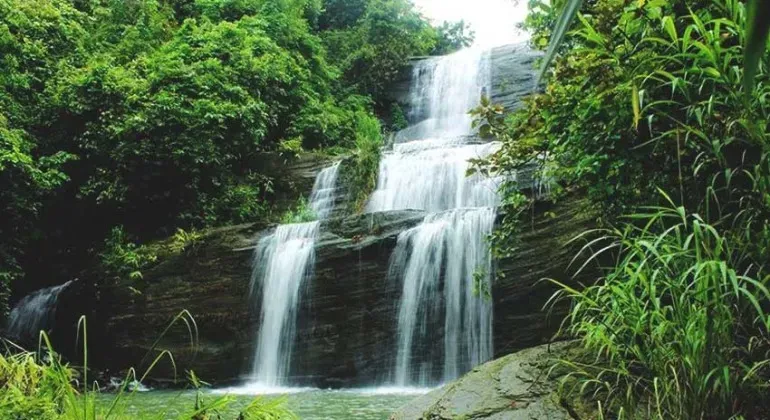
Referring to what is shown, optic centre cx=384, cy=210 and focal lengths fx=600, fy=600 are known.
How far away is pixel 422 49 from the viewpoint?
18297mm

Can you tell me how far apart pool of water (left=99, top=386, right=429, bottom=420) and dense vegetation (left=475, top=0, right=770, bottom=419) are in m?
2.64

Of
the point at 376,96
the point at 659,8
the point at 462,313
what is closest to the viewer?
the point at 659,8

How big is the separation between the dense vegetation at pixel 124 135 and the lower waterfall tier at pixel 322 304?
94cm

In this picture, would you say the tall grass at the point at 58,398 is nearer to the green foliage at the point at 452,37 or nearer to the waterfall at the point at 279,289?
the waterfall at the point at 279,289

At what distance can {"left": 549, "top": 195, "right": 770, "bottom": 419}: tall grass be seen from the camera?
2254 mm

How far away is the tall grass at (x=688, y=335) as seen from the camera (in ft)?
7.39

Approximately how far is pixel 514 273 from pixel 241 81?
307 inches

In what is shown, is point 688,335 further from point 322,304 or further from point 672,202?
point 322,304

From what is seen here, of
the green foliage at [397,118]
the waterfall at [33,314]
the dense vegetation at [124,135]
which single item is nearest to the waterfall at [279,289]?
the dense vegetation at [124,135]

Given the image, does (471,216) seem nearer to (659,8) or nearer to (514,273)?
(514,273)

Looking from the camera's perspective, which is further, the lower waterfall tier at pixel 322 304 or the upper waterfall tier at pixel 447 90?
the upper waterfall tier at pixel 447 90

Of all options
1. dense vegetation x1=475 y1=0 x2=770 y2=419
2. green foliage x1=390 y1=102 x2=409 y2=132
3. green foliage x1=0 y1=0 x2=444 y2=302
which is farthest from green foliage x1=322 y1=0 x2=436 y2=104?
dense vegetation x1=475 y1=0 x2=770 y2=419

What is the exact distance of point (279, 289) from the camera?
28.1ft

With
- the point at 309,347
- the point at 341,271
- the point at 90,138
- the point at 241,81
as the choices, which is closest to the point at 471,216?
the point at 341,271
